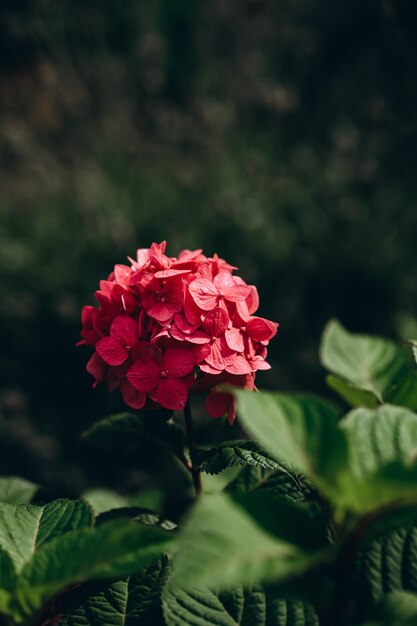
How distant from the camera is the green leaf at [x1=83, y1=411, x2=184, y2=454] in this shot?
1.15m

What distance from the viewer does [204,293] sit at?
101 centimetres

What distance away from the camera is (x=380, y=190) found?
3703 millimetres

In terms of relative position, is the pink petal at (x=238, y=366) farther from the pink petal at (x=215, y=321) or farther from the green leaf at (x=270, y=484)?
the green leaf at (x=270, y=484)

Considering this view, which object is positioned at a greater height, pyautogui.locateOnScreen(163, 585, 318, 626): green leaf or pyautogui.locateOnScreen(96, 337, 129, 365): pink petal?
pyautogui.locateOnScreen(96, 337, 129, 365): pink petal

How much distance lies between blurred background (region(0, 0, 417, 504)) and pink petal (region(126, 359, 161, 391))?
1.93m

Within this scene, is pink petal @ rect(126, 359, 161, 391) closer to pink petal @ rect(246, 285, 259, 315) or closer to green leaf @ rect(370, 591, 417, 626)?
pink petal @ rect(246, 285, 259, 315)

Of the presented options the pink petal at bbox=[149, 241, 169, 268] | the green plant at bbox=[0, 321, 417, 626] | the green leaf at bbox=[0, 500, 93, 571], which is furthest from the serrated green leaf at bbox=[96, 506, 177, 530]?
the pink petal at bbox=[149, 241, 169, 268]

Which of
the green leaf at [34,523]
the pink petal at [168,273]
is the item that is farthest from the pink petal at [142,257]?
the green leaf at [34,523]

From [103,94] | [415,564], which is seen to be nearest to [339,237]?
[103,94]

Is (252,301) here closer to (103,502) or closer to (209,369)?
(209,369)

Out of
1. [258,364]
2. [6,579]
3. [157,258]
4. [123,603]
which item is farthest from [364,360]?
[6,579]

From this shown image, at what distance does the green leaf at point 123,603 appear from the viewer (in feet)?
2.63

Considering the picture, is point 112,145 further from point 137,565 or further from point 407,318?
point 137,565

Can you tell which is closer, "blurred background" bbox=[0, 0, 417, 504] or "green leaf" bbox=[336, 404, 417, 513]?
"green leaf" bbox=[336, 404, 417, 513]
